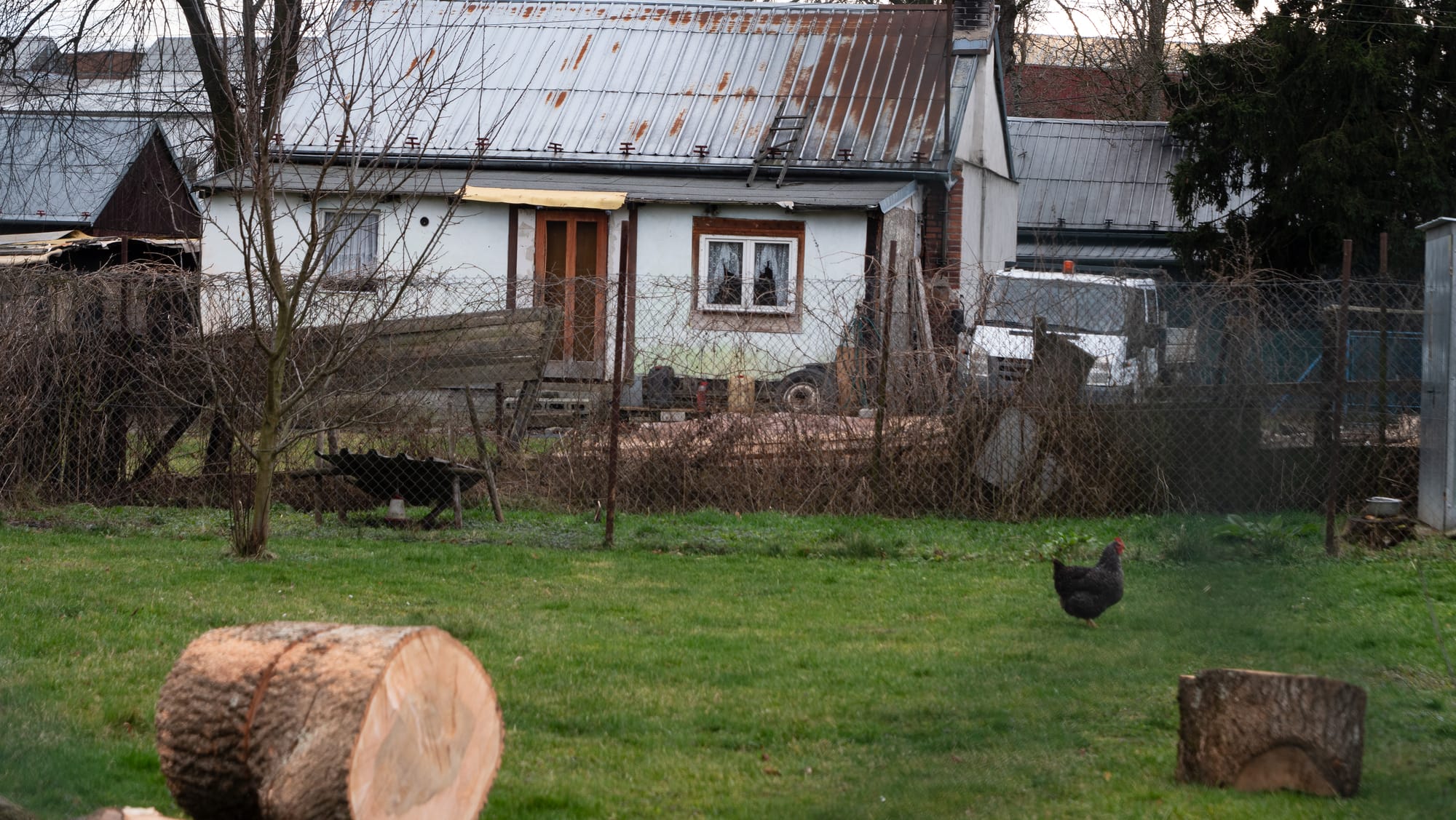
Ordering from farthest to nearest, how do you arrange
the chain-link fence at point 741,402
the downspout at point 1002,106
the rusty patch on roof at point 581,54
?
the downspout at point 1002,106 < the rusty patch on roof at point 581,54 < the chain-link fence at point 741,402

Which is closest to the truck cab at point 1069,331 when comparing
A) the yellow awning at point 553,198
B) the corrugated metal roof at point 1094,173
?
the yellow awning at point 553,198

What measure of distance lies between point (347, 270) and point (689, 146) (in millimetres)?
6941

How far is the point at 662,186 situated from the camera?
19891 mm

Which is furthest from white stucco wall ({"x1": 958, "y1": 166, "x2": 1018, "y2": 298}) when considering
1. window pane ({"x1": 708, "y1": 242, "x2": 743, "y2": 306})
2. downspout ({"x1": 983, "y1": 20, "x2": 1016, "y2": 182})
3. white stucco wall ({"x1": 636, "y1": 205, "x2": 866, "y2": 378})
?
white stucco wall ({"x1": 636, "y1": 205, "x2": 866, "y2": 378})

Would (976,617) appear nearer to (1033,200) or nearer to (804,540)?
(804,540)

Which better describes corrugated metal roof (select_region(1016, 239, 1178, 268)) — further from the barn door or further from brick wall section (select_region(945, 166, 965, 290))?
the barn door

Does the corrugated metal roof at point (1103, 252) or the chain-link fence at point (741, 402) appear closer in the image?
the chain-link fence at point (741, 402)

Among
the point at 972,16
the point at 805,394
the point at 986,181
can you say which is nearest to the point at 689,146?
the point at 972,16

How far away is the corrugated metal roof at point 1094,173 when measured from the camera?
2895 cm

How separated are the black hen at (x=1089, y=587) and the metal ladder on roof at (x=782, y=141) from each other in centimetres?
1296

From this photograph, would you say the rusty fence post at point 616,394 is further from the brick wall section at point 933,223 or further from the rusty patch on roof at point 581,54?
the rusty patch on roof at point 581,54

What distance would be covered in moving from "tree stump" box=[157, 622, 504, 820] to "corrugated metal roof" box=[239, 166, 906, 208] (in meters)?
15.0

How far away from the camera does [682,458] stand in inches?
460

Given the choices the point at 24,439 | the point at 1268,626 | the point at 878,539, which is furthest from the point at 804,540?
the point at 24,439
